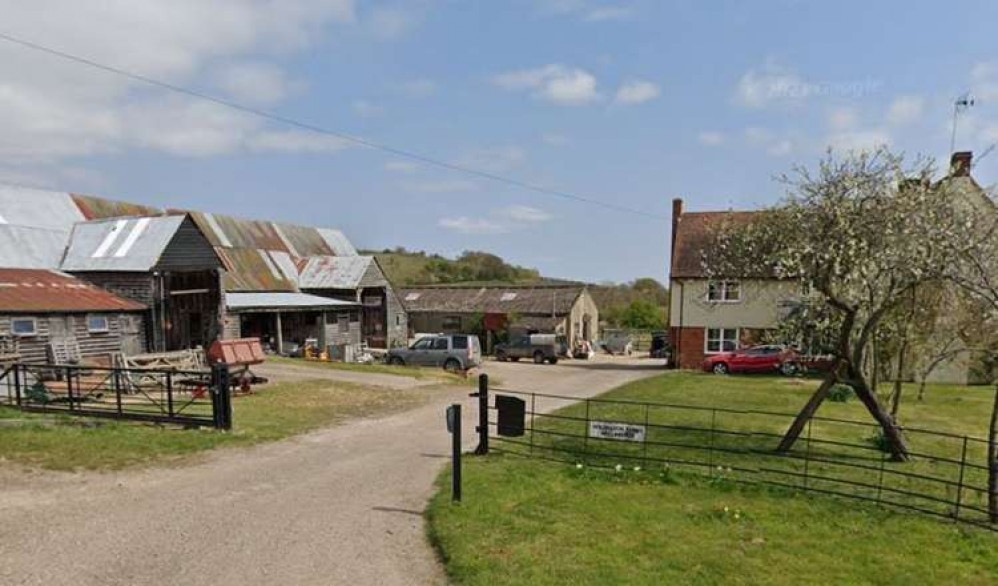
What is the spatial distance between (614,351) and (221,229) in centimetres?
3045

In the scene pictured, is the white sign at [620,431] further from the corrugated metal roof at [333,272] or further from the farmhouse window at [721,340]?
the corrugated metal roof at [333,272]

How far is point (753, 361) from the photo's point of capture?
92.8ft

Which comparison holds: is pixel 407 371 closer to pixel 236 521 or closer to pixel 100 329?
pixel 100 329

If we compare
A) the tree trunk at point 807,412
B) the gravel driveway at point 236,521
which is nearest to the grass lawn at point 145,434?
the gravel driveway at point 236,521

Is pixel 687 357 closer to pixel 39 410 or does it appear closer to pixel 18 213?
pixel 39 410

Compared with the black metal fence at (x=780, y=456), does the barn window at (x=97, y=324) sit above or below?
above

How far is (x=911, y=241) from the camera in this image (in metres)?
9.95

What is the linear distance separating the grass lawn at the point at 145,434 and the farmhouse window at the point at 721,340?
21037 millimetres

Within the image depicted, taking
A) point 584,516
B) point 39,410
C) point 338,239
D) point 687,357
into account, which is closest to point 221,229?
point 338,239

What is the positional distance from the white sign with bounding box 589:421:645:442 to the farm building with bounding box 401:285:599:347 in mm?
31754

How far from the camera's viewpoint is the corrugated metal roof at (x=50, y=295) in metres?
19.9

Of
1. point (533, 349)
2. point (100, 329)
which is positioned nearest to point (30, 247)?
point (100, 329)

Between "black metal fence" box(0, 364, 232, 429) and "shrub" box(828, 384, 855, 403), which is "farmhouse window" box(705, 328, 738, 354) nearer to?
"shrub" box(828, 384, 855, 403)

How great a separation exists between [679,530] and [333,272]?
33973 millimetres
